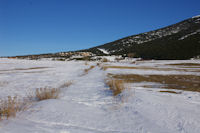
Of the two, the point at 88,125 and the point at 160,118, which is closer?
the point at 88,125

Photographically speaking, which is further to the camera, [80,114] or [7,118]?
[80,114]

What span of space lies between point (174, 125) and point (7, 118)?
11.8 feet

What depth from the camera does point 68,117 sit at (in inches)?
114

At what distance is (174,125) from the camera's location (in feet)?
8.51

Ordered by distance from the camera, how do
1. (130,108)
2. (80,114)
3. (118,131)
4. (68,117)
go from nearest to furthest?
(118,131), (68,117), (80,114), (130,108)

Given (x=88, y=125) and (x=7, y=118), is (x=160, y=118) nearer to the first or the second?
(x=88, y=125)

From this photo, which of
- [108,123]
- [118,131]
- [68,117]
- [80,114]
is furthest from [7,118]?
[118,131]

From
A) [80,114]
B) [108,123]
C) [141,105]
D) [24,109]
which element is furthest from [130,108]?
[24,109]

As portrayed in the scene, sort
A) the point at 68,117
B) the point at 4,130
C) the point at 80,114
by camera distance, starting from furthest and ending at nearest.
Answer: the point at 80,114 → the point at 68,117 → the point at 4,130

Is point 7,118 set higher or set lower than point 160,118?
higher

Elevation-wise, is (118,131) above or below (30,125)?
below

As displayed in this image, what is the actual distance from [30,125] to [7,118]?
2.22 ft

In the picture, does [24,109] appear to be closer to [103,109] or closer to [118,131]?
[103,109]

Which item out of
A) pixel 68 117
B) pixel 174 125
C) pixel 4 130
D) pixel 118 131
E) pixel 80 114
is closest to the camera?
pixel 4 130
